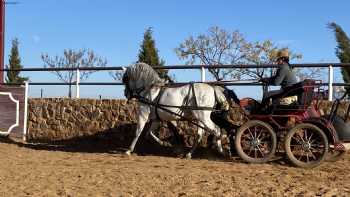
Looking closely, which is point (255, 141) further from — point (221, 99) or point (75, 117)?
point (75, 117)

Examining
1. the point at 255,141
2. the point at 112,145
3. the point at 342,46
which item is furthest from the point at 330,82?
the point at 112,145

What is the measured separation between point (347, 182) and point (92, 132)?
739 centimetres

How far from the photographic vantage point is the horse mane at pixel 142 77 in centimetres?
1077

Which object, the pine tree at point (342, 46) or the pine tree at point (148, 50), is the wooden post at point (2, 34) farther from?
the pine tree at point (148, 50)

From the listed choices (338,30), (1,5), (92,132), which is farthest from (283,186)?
(1,5)

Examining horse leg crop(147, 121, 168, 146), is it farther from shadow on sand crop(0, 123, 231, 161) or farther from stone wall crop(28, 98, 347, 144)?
stone wall crop(28, 98, 347, 144)

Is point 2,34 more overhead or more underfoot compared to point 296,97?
more overhead

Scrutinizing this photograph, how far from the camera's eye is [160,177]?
7586mm

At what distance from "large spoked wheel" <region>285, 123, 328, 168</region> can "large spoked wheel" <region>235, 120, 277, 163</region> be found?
32 centimetres

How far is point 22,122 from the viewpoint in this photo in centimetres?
1446

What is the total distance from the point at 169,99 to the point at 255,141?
201 centimetres

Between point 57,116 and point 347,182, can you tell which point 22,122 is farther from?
point 347,182

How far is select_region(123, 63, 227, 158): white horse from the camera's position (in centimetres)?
1015

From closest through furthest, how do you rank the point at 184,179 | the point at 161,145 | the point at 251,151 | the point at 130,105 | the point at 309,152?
the point at 184,179
the point at 309,152
the point at 251,151
the point at 161,145
the point at 130,105
